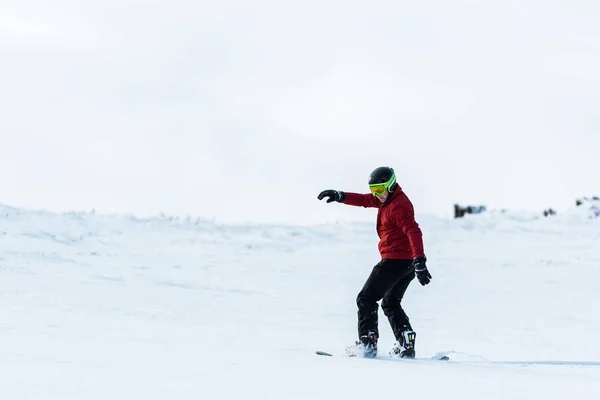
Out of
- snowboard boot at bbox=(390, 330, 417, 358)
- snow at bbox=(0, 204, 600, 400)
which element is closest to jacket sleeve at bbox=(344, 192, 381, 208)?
snowboard boot at bbox=(390, 330, 417, 358)

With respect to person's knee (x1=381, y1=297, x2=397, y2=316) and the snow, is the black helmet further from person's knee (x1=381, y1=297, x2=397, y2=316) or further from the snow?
the snow

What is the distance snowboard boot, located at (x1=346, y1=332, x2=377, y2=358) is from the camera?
276 inches

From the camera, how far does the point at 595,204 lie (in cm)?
2880

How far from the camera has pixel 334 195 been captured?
7844 mm

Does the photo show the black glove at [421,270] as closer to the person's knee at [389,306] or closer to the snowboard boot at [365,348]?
the person's knee at [389,306]

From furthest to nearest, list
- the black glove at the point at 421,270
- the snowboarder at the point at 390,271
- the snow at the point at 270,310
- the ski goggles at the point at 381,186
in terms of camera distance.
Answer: the ski goggles at the point at 381,186, the snowboarder at the point at 390,271, the black glove at the point at 421,270, the snow at the point at 270,310

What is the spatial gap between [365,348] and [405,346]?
41 cm

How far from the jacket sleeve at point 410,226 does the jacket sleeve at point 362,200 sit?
0.50m

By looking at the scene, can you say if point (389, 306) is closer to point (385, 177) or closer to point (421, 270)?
point (421, 270)

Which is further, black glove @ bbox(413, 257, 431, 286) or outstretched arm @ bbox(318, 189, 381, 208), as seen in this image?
outstretched arm @ bbox(318, 189, 381, 208)

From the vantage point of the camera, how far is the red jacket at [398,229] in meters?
6.95

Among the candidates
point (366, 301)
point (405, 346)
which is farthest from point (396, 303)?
point (405, 346)

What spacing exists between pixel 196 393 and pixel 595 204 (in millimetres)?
27297

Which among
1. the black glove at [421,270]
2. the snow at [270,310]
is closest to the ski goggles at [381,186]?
the black glove at [421,270]
